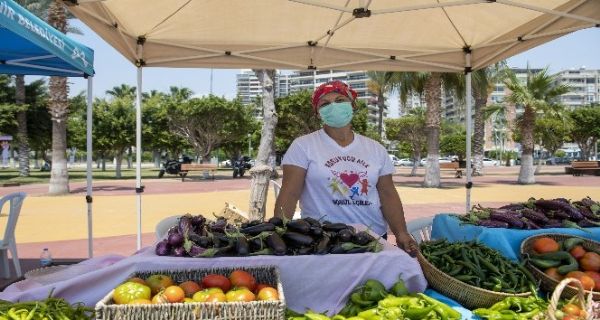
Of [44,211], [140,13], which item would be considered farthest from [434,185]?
[140,13]

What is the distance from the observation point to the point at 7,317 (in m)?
2.45

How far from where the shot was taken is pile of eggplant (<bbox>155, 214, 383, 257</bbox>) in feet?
9.34

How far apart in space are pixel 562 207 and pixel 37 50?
5.82m

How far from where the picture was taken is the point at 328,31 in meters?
6.23

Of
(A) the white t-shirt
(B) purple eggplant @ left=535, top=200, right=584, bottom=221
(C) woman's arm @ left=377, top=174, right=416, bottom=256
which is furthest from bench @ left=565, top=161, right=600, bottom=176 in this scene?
(A) the white t-shirt

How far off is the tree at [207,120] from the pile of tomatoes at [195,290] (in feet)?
120

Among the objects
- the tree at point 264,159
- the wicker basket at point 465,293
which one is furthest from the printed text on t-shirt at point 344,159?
the tree at point 264,159

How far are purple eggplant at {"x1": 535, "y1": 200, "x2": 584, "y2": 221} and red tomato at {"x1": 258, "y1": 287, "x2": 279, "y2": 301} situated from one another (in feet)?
10.6

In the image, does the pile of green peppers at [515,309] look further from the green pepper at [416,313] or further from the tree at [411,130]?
the tree at [411,130]

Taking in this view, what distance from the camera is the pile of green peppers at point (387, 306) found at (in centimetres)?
256

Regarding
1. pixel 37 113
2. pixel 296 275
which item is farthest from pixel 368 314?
pixel 37 113

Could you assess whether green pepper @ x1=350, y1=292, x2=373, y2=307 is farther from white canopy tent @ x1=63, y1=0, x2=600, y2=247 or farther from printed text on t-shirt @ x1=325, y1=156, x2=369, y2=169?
white canopy tent @ x1=63, y1=0, x2=600, y2=247

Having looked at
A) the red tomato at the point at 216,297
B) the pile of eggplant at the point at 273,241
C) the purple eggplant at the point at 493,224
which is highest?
the pile of eggplant at the point at 273,241

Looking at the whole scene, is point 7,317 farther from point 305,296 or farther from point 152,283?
point 305,296
